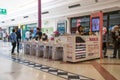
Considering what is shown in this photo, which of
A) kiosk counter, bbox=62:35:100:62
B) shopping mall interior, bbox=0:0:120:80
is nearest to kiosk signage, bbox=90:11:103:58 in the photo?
shopping mall interior, bbox=0:0:120:80

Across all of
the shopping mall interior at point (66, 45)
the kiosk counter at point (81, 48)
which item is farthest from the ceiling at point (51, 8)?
the kiosk counter at point (81, 48)

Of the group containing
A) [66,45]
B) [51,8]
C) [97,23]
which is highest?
[51,8]

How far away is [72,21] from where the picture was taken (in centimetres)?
1605

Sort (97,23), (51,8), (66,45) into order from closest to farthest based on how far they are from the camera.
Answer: (66,45) → (97,23) → (51,8)

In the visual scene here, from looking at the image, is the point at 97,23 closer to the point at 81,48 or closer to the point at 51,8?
the point at 81,48

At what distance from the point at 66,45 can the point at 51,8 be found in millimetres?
10074

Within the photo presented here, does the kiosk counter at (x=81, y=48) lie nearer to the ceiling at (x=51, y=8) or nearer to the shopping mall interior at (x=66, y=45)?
the shopping mall interior at (x=66, y=45)

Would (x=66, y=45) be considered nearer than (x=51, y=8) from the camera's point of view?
Yes

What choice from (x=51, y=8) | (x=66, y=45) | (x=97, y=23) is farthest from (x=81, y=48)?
(x=51, y=8)

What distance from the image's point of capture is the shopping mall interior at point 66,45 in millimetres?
5492

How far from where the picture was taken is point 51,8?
1678 cm

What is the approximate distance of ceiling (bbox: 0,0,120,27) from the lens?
11953 millimetres

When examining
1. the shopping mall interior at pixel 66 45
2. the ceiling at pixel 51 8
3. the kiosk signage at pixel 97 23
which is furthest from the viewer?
the ceiling at pixel 51 8

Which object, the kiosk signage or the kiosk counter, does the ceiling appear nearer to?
the kiosk signage
